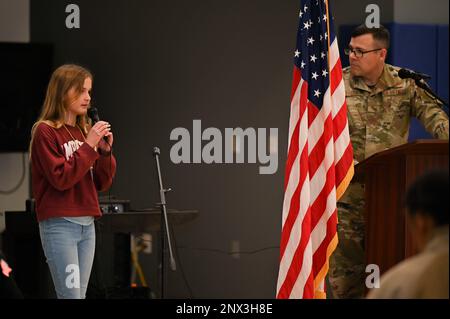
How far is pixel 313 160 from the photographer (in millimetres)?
5324

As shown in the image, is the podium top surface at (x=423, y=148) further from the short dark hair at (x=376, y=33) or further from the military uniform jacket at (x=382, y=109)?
the short dark hair at (x=376, y=33)

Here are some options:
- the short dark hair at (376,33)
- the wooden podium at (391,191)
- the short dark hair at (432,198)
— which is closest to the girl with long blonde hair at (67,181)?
the wooden podium at (391,191)

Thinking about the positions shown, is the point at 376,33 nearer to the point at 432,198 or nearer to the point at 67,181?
the point at 67,181

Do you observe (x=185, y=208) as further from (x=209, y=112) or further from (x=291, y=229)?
(x=291, y=229)

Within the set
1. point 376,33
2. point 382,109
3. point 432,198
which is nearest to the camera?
point 432,198

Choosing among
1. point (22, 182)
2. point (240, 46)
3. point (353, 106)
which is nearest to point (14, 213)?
point (22, 182)

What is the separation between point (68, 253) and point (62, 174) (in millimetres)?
436

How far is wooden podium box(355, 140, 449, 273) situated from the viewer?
4434 mm

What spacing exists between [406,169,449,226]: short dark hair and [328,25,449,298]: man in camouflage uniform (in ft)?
9.34

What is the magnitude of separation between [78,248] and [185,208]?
1517 millimetres

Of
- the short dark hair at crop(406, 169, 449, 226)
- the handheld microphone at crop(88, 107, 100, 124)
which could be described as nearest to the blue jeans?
the handheld microphone at crop(88, 107, 100, 124)

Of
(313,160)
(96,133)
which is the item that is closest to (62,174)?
(96,133)

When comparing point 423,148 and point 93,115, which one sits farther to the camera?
point 93,115

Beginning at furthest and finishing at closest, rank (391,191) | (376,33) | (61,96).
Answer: (376,33), (61,96), (391,191)
